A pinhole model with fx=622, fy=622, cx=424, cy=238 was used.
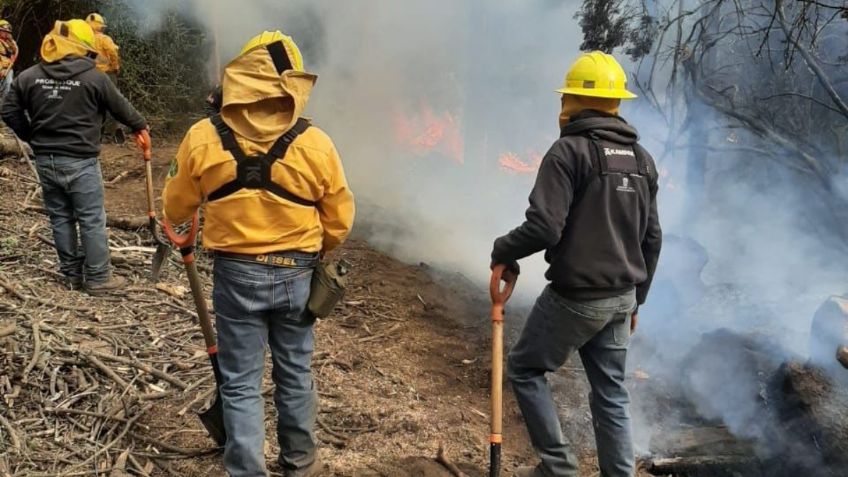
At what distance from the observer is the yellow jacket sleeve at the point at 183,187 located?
2424 mm

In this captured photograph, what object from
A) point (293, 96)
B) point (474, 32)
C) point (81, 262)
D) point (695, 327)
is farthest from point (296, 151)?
point (474, 32)

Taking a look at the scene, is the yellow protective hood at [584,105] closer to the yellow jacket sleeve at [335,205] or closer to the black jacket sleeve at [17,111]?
the yellow jacket sleeve at [335,205]

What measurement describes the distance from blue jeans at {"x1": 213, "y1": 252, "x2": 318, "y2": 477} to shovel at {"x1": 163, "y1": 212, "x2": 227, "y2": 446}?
0.25m

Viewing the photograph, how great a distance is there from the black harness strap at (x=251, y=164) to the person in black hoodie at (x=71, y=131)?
2451 millimetres

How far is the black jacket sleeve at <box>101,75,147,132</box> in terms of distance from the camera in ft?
14.2

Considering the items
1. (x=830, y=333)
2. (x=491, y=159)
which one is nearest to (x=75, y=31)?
(x=830, y=333)

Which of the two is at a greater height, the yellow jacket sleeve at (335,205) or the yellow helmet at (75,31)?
the yellow helmet at (75,31)

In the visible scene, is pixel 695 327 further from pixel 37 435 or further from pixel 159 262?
pixel 37 435

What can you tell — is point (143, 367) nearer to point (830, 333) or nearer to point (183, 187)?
point (183, 187)

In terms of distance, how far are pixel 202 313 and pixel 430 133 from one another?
11.8 meters

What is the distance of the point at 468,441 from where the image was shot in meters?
3.34

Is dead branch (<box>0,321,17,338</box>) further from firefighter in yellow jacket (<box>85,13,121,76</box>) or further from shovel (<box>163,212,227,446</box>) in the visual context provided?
firefighter in yellow jacket (<box>85,13,121,76</box>)

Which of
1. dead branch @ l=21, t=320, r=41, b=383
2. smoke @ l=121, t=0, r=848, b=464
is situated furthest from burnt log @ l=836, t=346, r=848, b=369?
dead branch @ l=21, t=320, r=41, b=383

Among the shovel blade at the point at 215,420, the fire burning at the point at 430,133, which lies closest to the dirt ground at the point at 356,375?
the shovel blade at the point at 215,420
